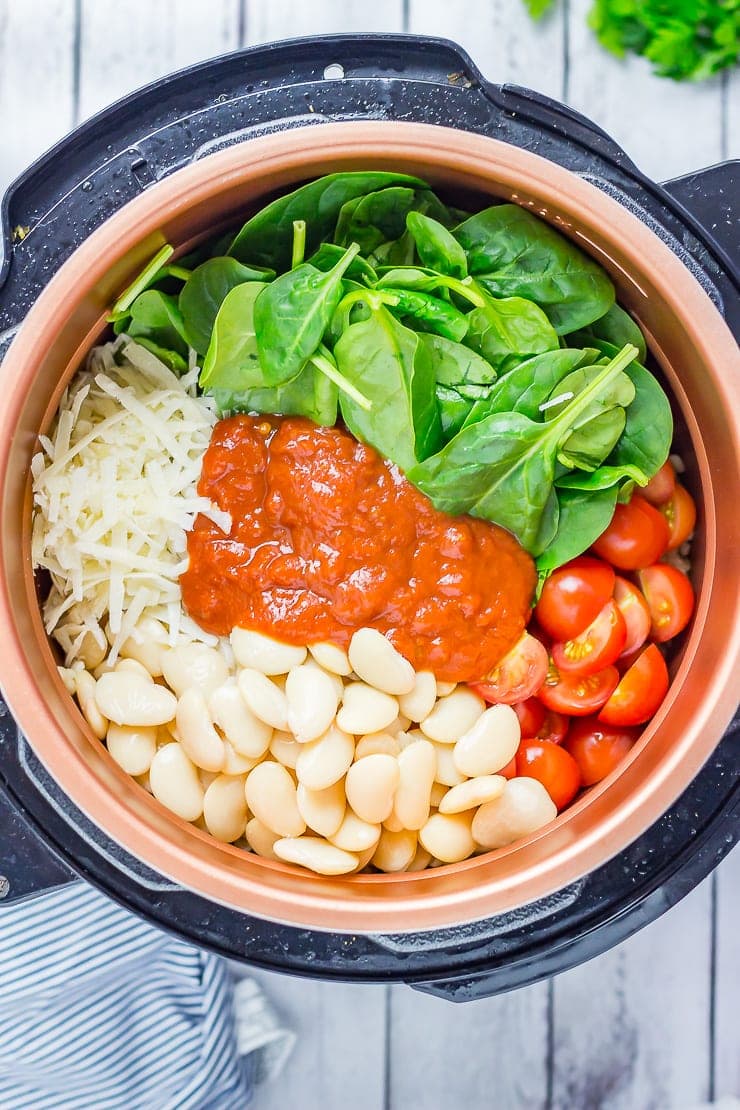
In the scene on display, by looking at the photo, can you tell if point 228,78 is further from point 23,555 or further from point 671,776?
point 671,776

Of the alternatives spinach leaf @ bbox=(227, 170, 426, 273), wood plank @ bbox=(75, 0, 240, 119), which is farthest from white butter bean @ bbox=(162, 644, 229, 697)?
wood plank @ bbox=(75, 0, 240, 119)

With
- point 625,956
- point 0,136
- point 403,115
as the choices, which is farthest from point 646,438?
point 0,136

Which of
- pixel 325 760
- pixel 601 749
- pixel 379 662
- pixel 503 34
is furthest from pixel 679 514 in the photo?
pixel 503 34

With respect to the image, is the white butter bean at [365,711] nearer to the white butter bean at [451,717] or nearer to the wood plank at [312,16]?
the white butter bean at [451,717]

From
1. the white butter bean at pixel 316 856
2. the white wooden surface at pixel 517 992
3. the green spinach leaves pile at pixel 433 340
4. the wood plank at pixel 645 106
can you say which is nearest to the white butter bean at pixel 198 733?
the white butter bean at pixel 316 856

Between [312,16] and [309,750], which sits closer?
[309,750]

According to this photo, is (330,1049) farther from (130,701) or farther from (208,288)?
(208,288)
